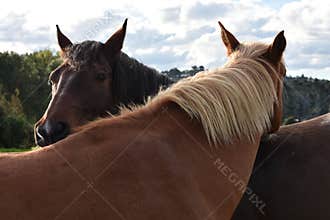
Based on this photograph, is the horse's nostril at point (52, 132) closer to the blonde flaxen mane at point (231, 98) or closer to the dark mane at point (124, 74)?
the dark mane at point (124, 74)

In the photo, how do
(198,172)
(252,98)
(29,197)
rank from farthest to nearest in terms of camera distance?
(252,98) < (198,172) < (29,197)

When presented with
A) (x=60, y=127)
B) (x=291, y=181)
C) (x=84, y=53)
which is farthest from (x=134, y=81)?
(x=291, y=181)

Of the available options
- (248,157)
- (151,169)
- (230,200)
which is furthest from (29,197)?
(248,157)

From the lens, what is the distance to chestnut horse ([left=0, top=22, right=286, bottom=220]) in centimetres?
271

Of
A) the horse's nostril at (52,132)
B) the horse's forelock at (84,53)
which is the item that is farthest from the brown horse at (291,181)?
the horse's forelock at (84,53)

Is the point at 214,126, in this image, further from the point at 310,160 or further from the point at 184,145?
the point at 310,160

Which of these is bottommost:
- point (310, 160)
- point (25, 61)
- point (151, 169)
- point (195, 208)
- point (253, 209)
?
point (25, 61)

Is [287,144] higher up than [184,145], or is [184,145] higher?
[184,145]

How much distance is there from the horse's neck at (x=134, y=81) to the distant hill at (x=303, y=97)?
0.50 metres

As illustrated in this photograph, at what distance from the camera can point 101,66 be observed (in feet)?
16.5

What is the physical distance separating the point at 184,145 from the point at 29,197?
1172mm

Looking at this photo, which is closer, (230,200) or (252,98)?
(230,200)

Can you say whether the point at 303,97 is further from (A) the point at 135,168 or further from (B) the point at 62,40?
(A) the point at 135,168

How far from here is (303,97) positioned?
5.80 metres
